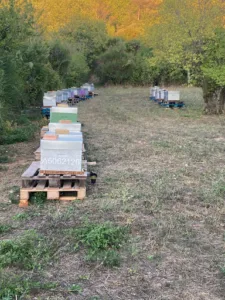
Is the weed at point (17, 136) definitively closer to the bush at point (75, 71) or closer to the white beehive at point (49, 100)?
A: the white beehive at point (49, 100)

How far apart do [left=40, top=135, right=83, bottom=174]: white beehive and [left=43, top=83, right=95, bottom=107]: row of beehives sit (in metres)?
7.63

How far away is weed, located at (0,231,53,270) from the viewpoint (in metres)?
3.41

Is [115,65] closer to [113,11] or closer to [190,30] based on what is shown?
[113,11]

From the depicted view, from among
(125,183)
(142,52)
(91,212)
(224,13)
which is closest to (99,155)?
(125,183)

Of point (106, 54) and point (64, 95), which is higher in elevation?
point (106, 54)

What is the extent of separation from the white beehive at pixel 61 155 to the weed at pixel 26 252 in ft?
4.27

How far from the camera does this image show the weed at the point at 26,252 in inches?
134

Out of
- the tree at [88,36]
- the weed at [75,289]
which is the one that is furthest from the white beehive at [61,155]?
the tree at [88,36]

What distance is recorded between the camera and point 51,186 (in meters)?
5.01

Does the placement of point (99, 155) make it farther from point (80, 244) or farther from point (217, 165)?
point (80, 244)

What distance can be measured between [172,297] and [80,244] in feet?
3.87

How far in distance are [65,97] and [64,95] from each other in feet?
0.60

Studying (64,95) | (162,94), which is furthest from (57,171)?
(162,94)

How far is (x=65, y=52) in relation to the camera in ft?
69.4
